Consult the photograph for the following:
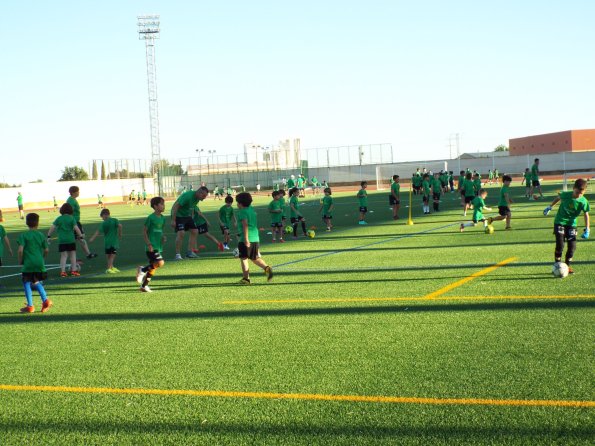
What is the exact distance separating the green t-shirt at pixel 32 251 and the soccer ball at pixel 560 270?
8090 mm

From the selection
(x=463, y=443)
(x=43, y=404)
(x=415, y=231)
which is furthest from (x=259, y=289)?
(x=415, y=231)

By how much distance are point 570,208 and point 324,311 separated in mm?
4783

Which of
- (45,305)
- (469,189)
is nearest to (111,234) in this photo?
(45,305)

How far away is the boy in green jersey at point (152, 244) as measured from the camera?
12.9 m

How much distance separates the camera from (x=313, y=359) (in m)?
7.43

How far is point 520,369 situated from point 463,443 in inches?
74.0

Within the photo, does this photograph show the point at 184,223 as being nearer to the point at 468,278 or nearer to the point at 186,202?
the point at 186,202

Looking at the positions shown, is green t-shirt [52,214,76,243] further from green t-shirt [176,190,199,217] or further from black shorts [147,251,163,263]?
black shorts [147,251,163,263]

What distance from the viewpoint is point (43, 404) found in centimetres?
641

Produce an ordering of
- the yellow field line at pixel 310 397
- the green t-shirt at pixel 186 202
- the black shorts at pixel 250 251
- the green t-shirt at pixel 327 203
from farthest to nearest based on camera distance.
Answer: the green t-shirt at pixel 327 203
the green t-shirt at pixel 186 202
the black shorts at pixel 250 251
the yellow field line at pixel 310 397

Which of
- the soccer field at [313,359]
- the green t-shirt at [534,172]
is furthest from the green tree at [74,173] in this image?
the soccer field at [313,359]

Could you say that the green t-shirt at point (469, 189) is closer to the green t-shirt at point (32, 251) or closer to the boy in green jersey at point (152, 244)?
the boy in green jersey at point (152, 244)

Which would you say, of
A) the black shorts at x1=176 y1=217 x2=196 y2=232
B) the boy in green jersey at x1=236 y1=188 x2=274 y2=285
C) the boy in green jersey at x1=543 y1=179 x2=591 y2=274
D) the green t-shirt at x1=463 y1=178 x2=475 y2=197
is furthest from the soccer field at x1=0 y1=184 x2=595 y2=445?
the green t-shirt at x1=463 y1=178 x2=475 y2=197

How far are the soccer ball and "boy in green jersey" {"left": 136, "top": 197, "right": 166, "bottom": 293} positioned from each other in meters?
6.62
